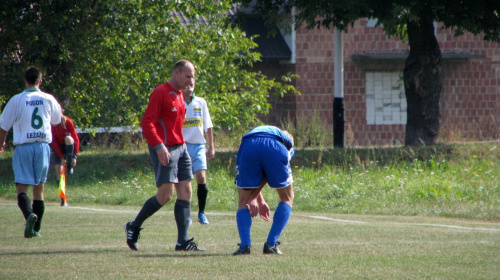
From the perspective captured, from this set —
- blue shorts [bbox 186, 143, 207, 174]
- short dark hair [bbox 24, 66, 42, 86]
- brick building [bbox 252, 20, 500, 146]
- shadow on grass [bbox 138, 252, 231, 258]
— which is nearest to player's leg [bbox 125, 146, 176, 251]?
shadow on grass [bbox 138, 252, 231, 258]

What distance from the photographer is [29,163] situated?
8.98 metres

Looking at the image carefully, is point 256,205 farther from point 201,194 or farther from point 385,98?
point 385,98

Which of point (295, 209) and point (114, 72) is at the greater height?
point (114, 72)

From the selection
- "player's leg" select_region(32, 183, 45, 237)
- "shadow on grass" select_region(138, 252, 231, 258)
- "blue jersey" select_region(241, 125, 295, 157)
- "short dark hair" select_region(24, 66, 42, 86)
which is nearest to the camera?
"shadow on grass" select_region(138, 252, 231, 258)

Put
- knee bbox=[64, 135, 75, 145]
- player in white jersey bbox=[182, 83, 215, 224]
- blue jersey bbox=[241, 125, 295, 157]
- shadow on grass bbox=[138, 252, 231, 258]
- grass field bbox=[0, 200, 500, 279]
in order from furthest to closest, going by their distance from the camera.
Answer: knee bbox=[64, 135, 75, 145] → player in white jersey bbox=[182, 83, 215, 224] → blue jersey bbox=[241, 125, 295, 157] → shadow on grass bbox=[138, 252, 231, 258] → grass field bbox=[0, 200, 500, 279]

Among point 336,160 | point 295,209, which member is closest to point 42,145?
point 295,209

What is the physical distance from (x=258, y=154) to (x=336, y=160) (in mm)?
10658

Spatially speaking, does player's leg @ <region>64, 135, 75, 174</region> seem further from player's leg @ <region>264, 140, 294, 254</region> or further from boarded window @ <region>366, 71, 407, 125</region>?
boarded window @ <region>366, 71, 407, 125</region>

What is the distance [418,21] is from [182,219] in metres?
Answer: 12.4

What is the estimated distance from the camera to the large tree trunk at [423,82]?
64.6 feet

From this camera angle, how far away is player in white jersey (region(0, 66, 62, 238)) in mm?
8922

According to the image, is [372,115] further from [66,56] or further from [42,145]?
[42,145]

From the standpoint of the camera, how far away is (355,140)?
1207 inches

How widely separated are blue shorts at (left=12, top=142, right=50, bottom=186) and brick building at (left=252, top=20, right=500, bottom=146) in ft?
68.2
